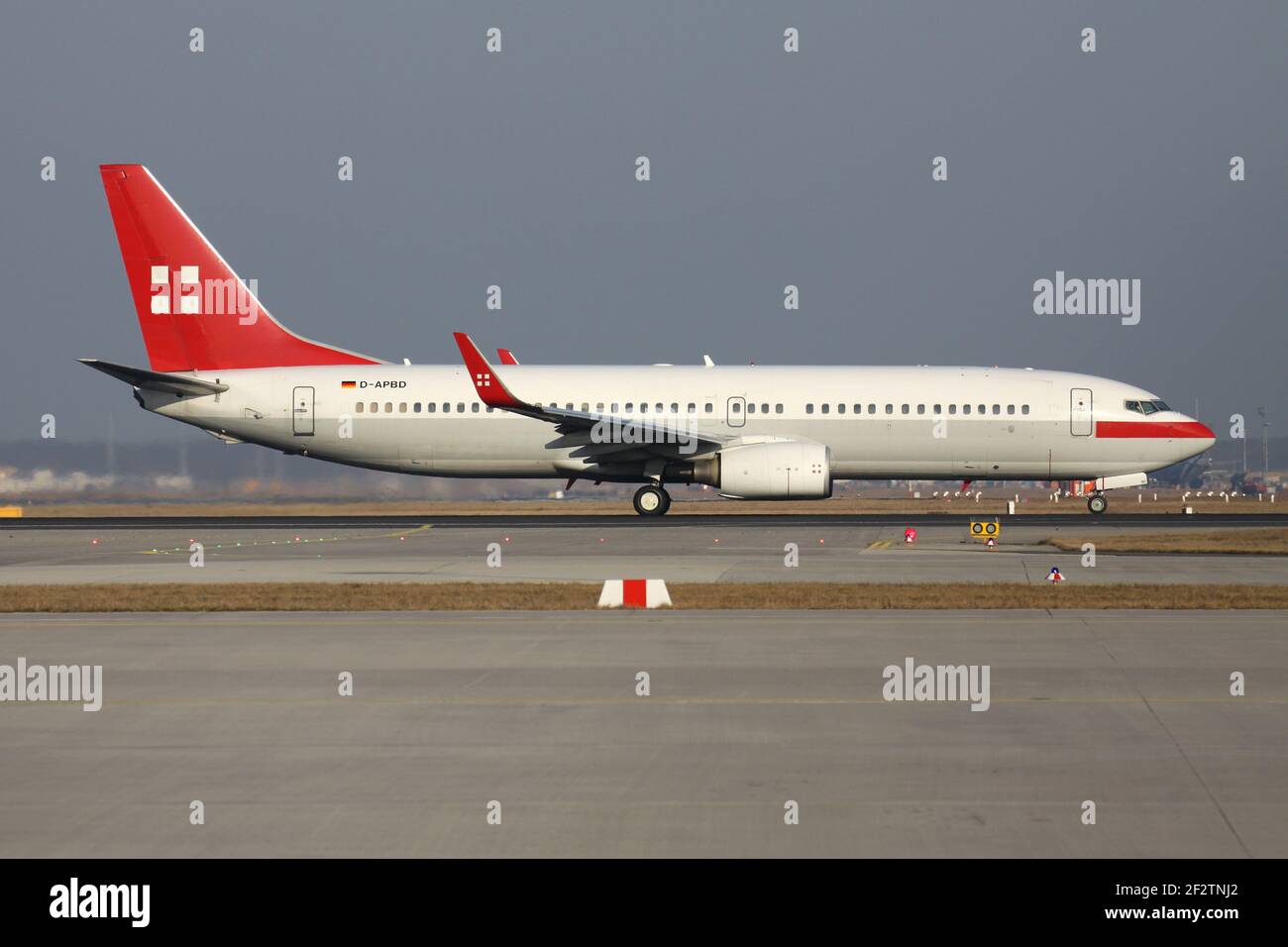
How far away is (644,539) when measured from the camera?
3562 centimetres

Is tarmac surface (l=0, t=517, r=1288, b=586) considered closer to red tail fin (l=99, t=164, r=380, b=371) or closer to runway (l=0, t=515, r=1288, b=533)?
runway (l=0, t=515, r=1288, b=533)

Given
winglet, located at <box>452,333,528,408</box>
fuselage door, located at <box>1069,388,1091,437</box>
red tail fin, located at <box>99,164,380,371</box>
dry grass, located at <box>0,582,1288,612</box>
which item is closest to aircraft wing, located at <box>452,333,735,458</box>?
winglet, located at <box>452,333,528,408</box>

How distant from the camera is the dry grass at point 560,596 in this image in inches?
837

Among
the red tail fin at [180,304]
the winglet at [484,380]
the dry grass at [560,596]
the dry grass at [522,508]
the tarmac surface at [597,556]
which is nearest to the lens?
the dry grass at [560,596]

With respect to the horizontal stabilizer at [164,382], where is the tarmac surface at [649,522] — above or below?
below

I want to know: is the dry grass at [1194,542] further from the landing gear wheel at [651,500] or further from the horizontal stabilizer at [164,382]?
the horizontal stabilizer at [164,382]

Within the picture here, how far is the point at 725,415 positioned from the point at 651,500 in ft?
12.0

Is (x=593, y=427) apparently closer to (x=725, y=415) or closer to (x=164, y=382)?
(x=725, y=415)

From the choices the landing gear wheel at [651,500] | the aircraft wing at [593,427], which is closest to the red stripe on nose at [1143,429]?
the aircraft wing at [593,427]

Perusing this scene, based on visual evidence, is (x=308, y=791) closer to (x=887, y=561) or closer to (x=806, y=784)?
(x=806, y=784)

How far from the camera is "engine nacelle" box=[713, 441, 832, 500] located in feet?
136

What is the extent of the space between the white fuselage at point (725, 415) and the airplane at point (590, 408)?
5 cm

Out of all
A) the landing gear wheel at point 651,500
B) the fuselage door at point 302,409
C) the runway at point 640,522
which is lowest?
the runway at point 640,522
